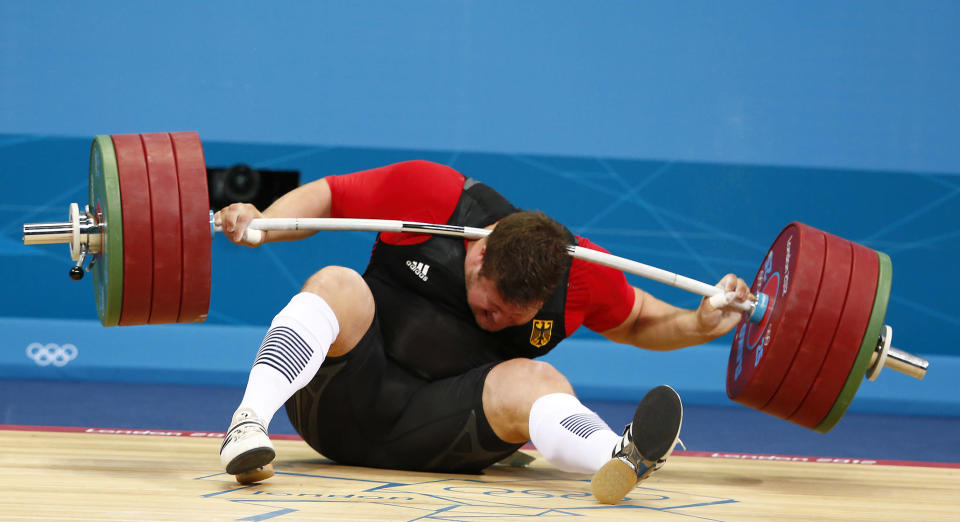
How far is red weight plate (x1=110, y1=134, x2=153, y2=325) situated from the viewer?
5.51 feet

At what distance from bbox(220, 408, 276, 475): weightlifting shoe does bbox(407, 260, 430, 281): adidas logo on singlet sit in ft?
1.56

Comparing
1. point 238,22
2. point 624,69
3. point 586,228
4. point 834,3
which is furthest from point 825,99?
point 238,22

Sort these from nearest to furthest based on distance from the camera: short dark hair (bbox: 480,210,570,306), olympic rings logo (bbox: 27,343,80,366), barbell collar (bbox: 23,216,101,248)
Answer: short dark hair (bbox: 480,210,570,306), barbell collar (bbox: 23,216,101,248), olympic rings logo (bbox: 27,343,80,366)

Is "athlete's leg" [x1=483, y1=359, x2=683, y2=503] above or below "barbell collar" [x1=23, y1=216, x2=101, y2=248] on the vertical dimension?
below

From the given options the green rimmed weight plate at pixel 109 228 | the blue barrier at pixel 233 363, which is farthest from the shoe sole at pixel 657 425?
the blue barrier at pixel 233 363

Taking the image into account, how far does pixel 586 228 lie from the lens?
4520 millimetres

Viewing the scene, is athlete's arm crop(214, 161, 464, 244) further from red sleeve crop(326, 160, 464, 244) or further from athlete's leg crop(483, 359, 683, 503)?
athlete's leg crop(483, 359, 683, 503)

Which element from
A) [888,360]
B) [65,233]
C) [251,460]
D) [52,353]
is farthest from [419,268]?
[52,353]

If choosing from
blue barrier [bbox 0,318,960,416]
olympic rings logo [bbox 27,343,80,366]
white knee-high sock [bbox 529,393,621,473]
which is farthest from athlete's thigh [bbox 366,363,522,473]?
olympic rings logo [bbox 27,343,80,366]

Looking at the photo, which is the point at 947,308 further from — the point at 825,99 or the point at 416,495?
the point at 416,495

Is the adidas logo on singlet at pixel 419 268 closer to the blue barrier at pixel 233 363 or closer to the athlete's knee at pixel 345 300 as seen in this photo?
the athlete's knee at pixel 345 300

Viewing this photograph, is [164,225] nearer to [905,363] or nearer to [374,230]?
[374,230]

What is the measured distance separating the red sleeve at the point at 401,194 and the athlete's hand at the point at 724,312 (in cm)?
54

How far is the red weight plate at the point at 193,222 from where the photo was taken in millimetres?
1713
